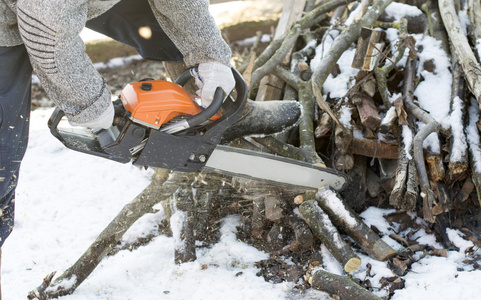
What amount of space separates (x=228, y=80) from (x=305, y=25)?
197cm

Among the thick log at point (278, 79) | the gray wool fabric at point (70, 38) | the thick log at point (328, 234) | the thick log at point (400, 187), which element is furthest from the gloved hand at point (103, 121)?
the thick log at point (278, 79)

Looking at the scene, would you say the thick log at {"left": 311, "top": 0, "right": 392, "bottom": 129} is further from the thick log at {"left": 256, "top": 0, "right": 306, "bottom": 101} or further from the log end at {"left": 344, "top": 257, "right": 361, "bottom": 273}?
the log end at {"left": 344, "top": 257, "right": 361, "bottom": 273}

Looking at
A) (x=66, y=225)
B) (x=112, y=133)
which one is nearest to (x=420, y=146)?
(x=112, y=133)

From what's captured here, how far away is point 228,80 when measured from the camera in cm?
221

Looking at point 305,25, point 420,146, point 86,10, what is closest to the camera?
point 86,10

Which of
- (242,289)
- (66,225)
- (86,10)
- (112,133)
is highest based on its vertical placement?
(86,10)

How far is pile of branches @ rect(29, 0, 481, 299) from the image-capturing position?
104 inches

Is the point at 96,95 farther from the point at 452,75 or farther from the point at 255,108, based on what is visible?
the point at 452,75

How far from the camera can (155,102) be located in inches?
82.2

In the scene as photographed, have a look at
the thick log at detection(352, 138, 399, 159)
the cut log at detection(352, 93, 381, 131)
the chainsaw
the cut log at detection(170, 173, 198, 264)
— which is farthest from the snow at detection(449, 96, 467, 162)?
the cut log at detection(170, 173, 198, 264)

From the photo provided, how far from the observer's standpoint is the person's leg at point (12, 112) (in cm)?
190

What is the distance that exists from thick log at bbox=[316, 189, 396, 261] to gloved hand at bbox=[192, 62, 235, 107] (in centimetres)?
97

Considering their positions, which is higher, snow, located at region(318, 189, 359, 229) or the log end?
snow, located at region(318, 189, 359, 229)

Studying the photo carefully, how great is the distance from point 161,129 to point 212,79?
0.34 metres
